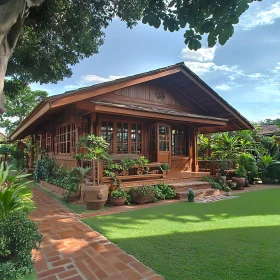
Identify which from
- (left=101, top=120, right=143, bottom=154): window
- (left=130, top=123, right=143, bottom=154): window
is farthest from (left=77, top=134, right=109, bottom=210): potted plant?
(left=130, top=123, right=143, bottom=154): window

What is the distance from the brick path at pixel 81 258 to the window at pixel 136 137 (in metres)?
5.00

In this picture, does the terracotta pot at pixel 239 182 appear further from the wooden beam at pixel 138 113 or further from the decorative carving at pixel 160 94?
the decorative carving at pixel 160 94

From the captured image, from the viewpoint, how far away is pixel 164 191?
24.7 feet

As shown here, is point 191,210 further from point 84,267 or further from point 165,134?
point 165,134

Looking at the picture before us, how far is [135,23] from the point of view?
752 cm

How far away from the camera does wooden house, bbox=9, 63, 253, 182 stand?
728cm

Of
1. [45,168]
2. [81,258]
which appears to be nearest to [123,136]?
[45,168]

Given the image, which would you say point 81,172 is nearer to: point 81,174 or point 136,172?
point 81,174

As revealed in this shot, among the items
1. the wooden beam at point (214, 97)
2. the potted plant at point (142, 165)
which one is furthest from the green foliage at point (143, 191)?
the wooden beam at point (214, 97)

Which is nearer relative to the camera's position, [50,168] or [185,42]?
[185,42]

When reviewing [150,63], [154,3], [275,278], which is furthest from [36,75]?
[275,278]

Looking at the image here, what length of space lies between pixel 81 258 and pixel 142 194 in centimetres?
365

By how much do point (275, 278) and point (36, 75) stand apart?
349 inches

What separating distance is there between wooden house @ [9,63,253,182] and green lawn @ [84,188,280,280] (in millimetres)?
3535
